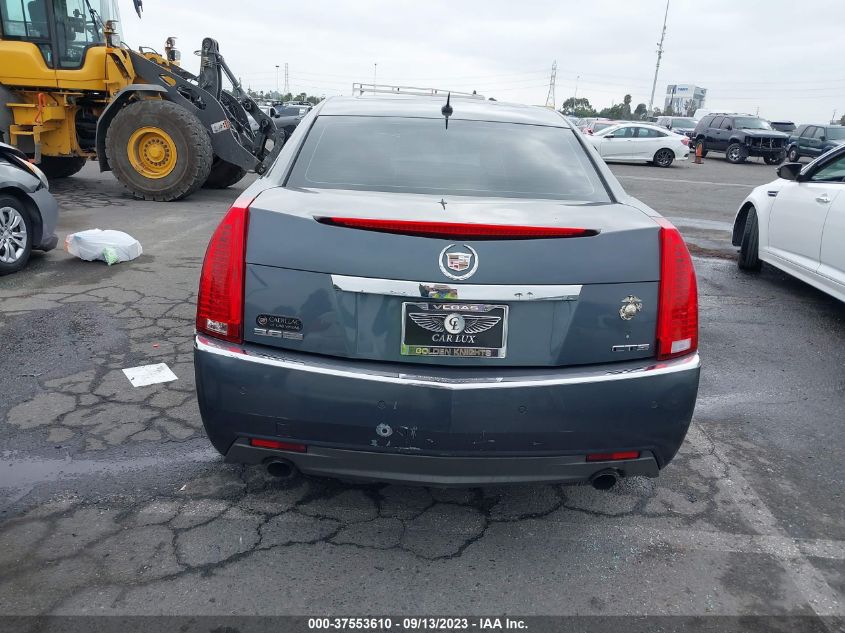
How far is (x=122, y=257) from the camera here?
270 inches

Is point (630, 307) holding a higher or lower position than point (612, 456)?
higher

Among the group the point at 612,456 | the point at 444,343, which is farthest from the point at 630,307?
the point at 444,343

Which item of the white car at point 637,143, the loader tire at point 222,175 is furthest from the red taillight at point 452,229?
the white car at point 637,143

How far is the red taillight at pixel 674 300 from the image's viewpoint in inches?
97.0

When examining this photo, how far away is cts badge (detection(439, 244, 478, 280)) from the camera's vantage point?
2326mm

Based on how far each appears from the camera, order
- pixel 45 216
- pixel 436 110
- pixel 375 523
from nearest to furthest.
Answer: pixel 375 523 → pixel 436 110 → pixel 45 216

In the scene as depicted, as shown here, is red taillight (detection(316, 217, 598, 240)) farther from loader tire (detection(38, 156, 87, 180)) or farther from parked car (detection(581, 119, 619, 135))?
parked car (detection(581, 119, 619, 135))

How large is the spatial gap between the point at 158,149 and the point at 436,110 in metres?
8.17

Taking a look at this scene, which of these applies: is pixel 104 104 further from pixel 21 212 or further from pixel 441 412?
pixel 441 412

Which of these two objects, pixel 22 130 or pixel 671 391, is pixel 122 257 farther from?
pixel 671 391

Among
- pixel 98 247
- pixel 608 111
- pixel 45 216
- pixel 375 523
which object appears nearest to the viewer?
pixel 375 523

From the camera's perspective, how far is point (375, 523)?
9.46 feet

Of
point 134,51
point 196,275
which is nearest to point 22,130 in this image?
point 134,51

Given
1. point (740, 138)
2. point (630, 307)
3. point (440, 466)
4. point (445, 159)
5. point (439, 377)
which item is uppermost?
point (445, 159)
